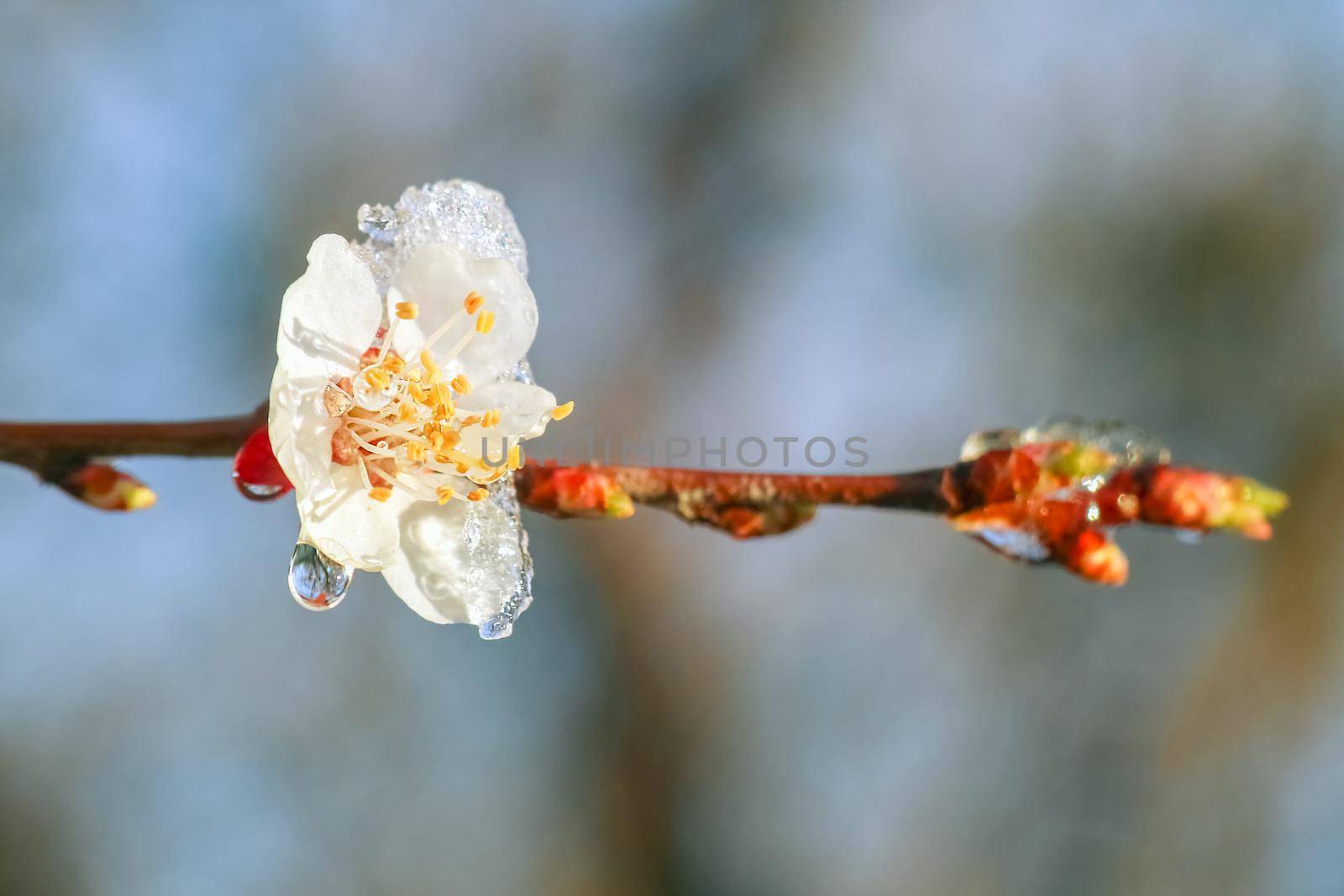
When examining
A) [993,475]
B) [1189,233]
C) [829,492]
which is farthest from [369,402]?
[1189,233]

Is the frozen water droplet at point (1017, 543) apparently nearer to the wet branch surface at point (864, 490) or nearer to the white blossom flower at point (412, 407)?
the wet branch surface at point (864, 490)

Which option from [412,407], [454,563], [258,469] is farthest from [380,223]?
[454,563]

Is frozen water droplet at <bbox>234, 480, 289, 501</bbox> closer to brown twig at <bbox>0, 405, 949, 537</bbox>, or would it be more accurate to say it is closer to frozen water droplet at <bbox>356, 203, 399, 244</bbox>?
brown twig at <bbox>0, 405, 949, 537</bbox>

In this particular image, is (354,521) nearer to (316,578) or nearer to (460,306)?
(316,578)

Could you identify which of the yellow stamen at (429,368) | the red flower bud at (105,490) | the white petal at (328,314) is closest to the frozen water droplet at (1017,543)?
the yellow stamen at (429,368)

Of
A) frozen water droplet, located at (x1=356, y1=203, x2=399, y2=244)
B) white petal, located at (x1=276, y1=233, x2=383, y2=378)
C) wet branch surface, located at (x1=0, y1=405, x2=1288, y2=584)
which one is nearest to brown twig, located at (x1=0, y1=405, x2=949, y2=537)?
wet branch surface, located at (x1=0, y1=405, x2=1288, y2=584)

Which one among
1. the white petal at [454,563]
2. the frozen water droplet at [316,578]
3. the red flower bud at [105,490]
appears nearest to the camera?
the frozen water droplet at [316,578]

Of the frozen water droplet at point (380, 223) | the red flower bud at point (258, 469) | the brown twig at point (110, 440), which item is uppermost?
the frozen water droplet at point (380, 223)
